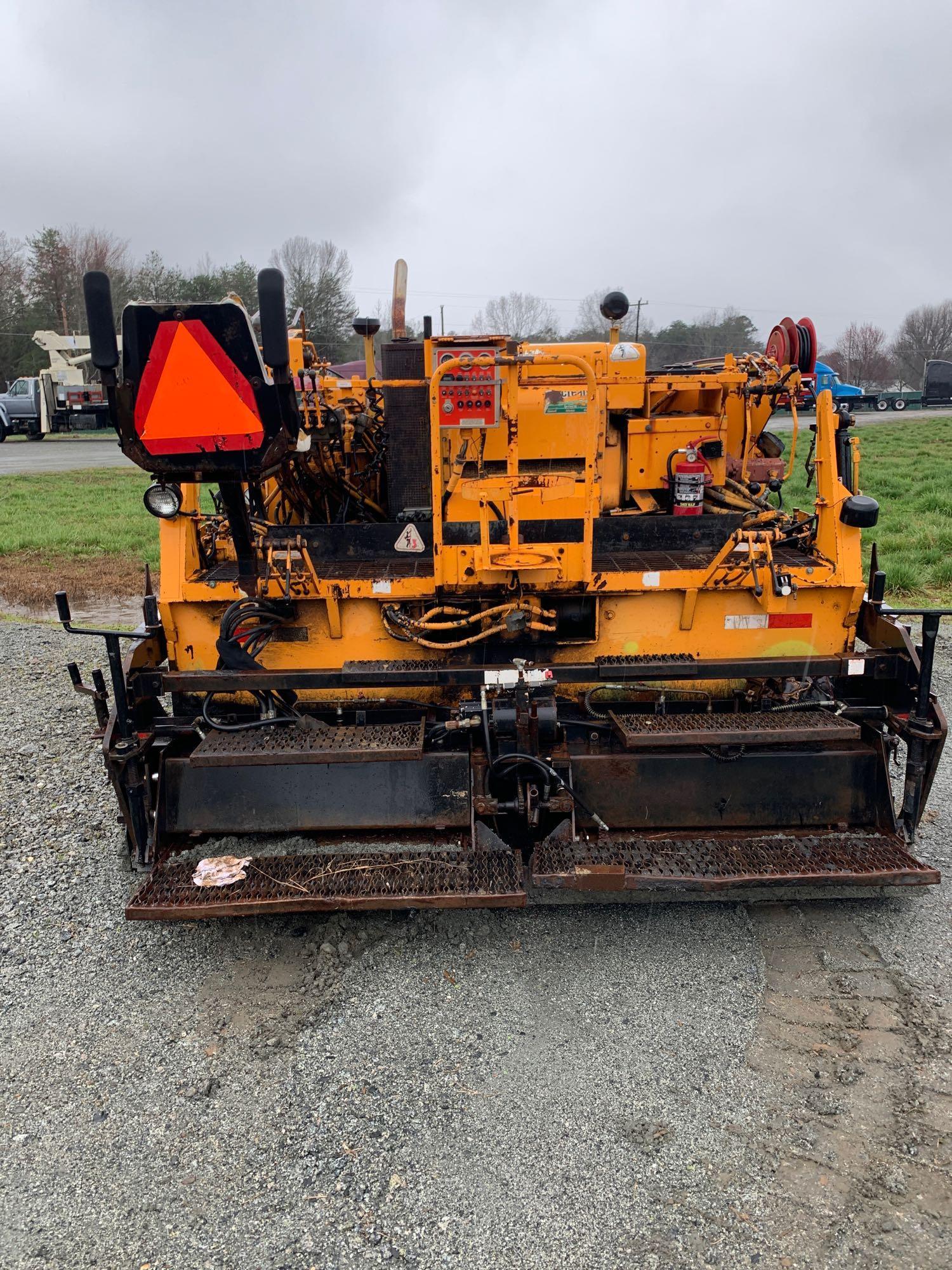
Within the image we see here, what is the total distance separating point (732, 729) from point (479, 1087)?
184cm

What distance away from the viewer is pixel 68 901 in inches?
161

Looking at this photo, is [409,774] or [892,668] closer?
[409,774]

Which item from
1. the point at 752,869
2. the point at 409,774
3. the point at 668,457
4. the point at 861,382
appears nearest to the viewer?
the point at 752,869

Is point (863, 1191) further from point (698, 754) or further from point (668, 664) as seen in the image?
point (668, 664)

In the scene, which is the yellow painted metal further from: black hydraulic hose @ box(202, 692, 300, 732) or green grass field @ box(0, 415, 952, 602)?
green grass field @ box(0, 415, 952, 602)

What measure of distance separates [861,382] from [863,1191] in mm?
72336

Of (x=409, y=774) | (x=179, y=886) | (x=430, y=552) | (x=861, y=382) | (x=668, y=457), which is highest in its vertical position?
(x=861, y=382)

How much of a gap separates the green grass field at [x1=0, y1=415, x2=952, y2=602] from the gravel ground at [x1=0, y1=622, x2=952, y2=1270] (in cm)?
681

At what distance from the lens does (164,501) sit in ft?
13.5

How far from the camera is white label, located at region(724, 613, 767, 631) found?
424cm

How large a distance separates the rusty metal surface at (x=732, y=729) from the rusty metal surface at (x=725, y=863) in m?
0.44

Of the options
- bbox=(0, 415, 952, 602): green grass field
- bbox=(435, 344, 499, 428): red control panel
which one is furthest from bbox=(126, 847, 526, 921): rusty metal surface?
bbox=(0, 415, 952, 602): green grass field

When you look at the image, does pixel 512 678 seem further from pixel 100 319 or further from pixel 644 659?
pixel 100 319

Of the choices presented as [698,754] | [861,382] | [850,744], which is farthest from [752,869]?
[861,382]
